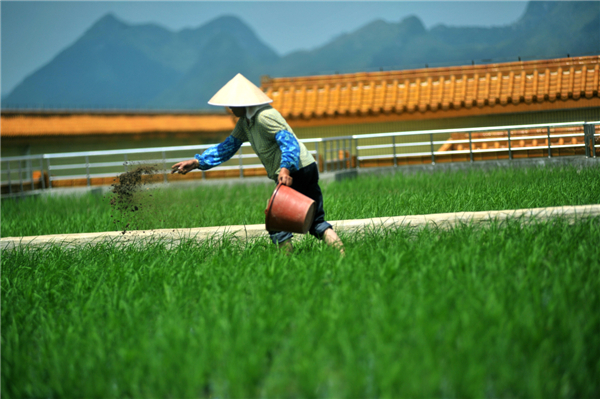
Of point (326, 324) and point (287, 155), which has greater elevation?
point (287, 155)

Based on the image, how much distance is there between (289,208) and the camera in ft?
12.5

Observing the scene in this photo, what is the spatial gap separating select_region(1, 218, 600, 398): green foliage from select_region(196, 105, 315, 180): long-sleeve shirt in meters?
0.72

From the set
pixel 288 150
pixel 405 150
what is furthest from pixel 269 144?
pixel 405 150

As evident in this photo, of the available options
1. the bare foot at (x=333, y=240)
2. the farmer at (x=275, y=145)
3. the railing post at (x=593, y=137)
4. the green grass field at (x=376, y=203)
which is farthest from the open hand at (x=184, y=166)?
the railing post at (x=593, y=137)

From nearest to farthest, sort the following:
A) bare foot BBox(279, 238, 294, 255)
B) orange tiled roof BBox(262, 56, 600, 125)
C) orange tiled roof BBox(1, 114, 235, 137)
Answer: bare foot BBox(279, 238, 294, 255)
orange tiled roof BBox(262, 56, 600, 125)
orange tiled roof BBox(1, 114, 235, 137)

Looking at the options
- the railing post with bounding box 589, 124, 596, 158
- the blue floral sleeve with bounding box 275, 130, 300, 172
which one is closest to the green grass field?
the blue floral sleeve with bounding box 275, 130, 300, 172

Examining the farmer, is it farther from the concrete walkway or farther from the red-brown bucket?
the concrete walkway

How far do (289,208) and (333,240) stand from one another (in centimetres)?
45

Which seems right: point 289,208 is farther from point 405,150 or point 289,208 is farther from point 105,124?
point 105,124

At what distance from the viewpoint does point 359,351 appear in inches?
88.7

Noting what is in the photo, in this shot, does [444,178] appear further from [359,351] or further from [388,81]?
[388,81]

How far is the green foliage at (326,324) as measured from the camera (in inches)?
82.0

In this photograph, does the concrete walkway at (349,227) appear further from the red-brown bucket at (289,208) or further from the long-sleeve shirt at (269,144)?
the red-brown bucket at (289,208)

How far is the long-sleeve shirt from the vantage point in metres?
3.91
